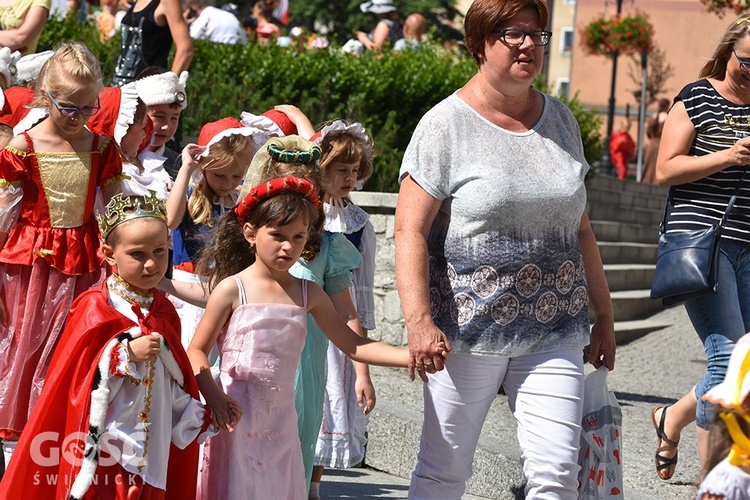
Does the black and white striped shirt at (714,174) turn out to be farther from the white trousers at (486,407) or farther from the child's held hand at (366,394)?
the child's held hand at (366,394)

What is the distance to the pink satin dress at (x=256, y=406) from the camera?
4195 mm

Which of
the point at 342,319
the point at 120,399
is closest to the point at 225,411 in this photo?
the point at 120,399

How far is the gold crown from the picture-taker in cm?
418

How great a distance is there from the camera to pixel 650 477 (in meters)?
5.91

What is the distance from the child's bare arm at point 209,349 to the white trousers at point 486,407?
0.68 meters

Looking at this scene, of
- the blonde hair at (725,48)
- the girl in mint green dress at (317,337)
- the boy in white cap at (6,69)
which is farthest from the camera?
the boy in white cap at (6,69)

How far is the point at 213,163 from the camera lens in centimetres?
540

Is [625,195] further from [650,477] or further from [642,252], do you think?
[650,477]

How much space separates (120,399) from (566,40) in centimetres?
4680

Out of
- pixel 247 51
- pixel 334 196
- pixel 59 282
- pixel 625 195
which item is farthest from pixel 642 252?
pixel 59 282

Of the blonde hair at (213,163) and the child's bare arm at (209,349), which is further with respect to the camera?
the blonde hair at (213,163)

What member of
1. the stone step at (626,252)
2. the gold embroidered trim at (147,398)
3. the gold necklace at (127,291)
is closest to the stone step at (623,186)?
the stone step at (626,252)

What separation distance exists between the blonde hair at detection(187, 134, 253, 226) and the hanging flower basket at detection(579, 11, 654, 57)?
71.1 feet

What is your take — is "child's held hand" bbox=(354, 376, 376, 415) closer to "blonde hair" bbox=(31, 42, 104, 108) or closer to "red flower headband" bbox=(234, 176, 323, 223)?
"red flower headband" bbox=(234, 176, 323, 223)
